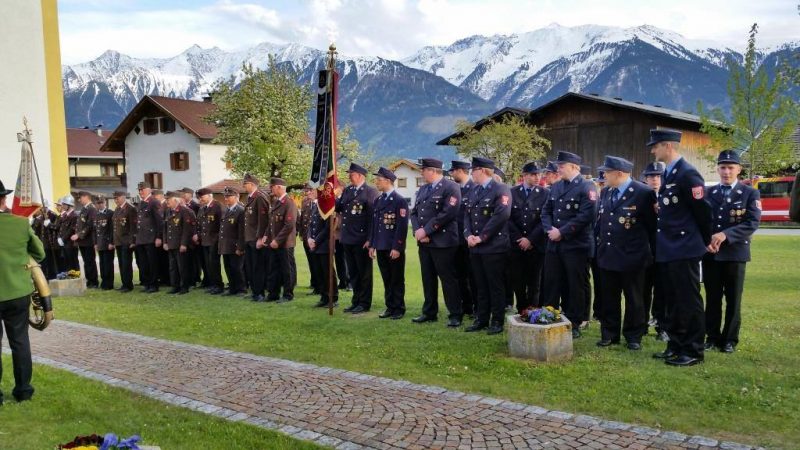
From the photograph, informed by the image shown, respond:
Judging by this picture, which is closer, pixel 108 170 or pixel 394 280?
pixel 394 280

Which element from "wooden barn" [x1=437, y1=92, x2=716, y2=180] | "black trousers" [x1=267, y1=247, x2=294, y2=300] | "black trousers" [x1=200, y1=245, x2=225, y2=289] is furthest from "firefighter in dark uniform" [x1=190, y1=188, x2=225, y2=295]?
"wooden barn" [x1=437, y1=92, x2=716, y2=180]

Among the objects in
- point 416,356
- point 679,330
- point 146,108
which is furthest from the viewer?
point 146,108

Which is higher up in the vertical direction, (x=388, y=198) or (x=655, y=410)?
(x=388, y=198)

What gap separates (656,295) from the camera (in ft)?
24.8

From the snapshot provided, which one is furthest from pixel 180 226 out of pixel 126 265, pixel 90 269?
pixel 90 269

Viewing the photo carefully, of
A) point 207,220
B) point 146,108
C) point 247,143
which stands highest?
point 146,108

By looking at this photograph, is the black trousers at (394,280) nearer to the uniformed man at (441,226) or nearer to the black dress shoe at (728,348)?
the uniformed man at (441,226)

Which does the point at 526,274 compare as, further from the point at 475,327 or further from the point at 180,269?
the point at 180,269

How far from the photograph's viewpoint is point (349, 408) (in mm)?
5309

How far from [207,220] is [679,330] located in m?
8.66

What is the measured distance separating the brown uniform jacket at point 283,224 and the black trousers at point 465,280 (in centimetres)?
327

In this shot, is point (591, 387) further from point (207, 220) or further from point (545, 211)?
point (207, 220)

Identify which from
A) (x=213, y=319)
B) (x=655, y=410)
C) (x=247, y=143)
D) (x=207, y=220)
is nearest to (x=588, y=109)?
(x=247, y=143)

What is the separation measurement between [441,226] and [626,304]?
2546 millimetres
